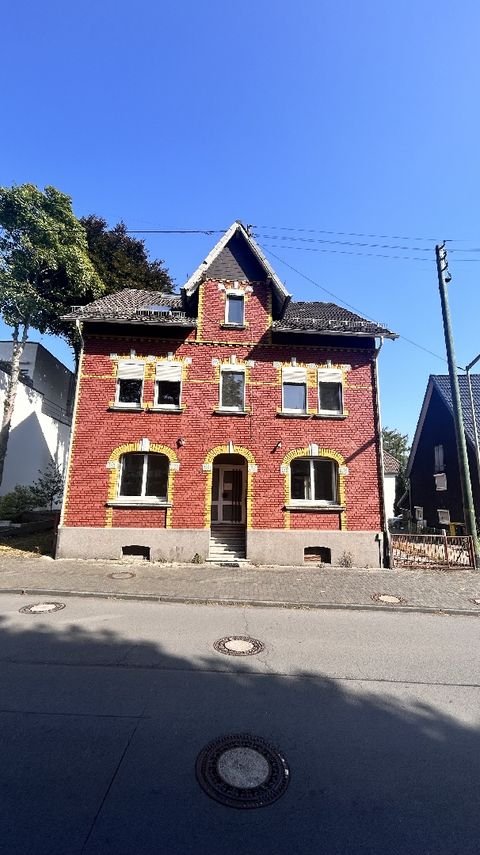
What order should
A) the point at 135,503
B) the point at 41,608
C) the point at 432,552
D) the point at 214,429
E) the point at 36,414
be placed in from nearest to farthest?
the point at 41,608, the point at 135,503, the point at 432,552, the point at 214,429, the point at 36,414

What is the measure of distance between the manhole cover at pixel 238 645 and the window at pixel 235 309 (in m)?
11.6

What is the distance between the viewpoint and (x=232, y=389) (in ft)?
49.1

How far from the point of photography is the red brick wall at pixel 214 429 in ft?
45.4

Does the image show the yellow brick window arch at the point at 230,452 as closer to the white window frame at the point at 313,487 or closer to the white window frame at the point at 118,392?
the white window frame at the point at 313,487

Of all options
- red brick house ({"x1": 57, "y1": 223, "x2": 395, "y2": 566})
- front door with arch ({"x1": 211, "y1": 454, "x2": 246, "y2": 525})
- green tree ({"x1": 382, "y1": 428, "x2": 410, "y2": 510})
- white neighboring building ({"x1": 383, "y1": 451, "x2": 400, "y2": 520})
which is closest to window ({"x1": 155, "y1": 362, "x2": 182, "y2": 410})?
red brick house ({"x1": 57, "y1": 223, "x2": 395, "y2": 566})

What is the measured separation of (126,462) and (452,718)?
39.6 ft

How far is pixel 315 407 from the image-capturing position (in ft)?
48.7

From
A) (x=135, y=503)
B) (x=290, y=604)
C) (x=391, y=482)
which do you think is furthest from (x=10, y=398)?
(x=391, y=482)

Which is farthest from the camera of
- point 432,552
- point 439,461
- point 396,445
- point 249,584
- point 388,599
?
point 396,445

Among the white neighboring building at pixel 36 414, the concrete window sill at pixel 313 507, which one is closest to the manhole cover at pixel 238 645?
the concrete window sill at pixel 313 507

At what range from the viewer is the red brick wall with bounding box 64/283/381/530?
13.9 meters

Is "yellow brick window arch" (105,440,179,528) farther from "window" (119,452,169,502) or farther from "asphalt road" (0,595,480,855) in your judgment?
"asphalt road" (0,595,480,855)

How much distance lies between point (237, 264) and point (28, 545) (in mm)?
13420

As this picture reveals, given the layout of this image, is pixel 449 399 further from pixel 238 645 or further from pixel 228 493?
pixel 238 645
